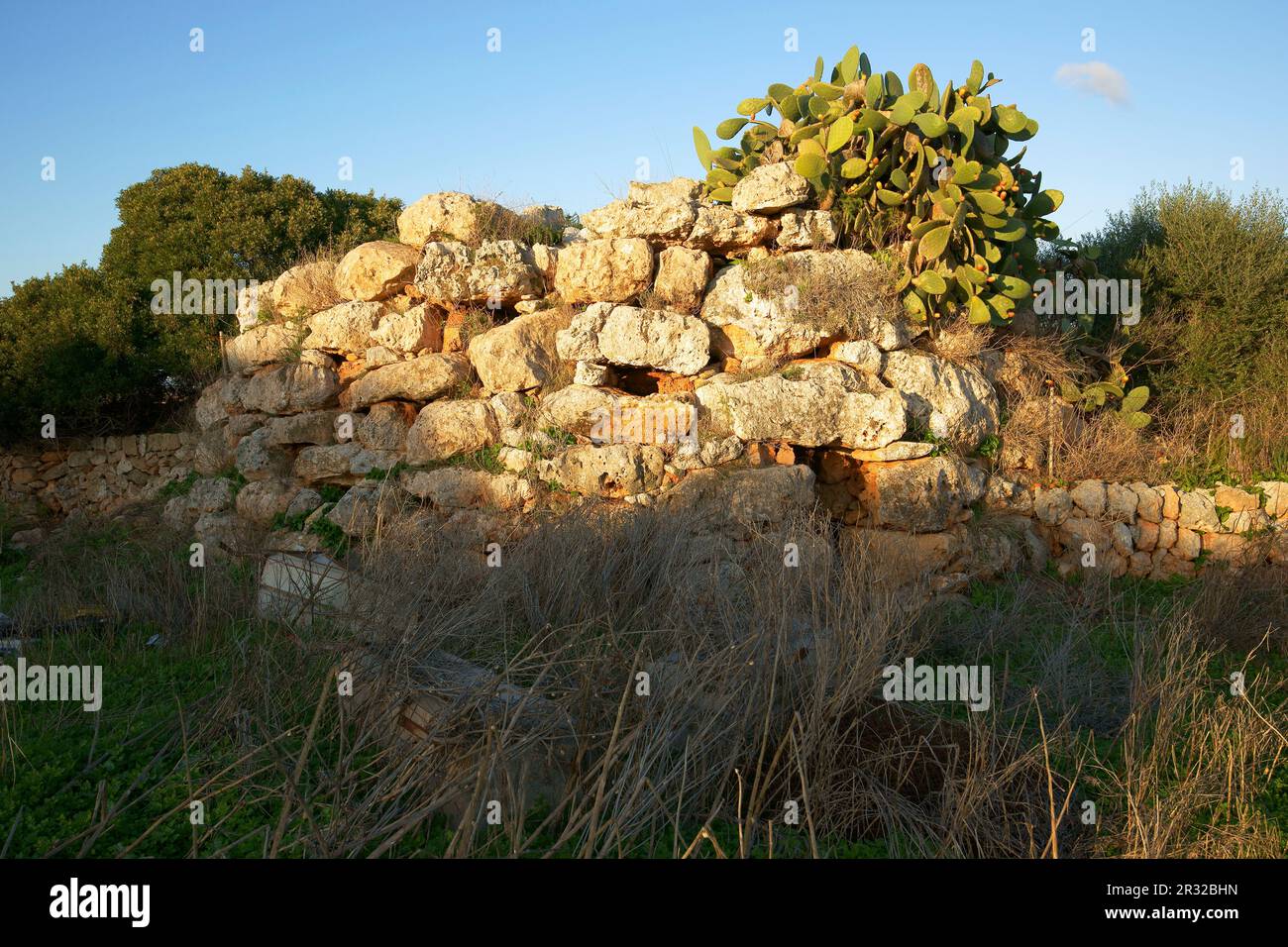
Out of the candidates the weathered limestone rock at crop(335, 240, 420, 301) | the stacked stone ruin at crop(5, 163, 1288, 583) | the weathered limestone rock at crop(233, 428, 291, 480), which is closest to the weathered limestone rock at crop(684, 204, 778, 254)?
the stacked stone ruin at crop(5, 163, 1288, 583)

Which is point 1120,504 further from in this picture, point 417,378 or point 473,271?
point 417,378

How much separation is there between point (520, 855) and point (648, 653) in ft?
4.73

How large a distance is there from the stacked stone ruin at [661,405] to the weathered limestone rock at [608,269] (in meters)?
0.02

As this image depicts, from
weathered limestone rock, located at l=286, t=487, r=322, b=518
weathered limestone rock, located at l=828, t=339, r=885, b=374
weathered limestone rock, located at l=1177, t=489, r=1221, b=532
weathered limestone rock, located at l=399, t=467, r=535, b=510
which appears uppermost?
weathered limestone rock, located at l=828, t=339, r=885, b=374

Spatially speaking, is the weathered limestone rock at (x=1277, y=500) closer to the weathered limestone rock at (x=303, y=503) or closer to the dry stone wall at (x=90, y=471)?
the weathered limestone rock at (x=303, y=503)

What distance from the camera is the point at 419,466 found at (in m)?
7.99

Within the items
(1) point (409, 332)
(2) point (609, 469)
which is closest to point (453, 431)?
(1) point (409, 332)

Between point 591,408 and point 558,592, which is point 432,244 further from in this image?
point 558,592

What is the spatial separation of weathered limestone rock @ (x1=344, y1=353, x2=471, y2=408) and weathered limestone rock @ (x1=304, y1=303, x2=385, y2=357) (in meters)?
0.53

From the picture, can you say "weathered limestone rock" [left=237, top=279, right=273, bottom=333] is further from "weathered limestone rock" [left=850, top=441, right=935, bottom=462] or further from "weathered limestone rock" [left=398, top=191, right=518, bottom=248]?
"weathered limestone rock" [left=850, top=441, right=935, bottom=462]

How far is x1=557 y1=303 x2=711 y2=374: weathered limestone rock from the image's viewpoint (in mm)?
7805

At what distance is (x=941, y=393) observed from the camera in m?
7.89

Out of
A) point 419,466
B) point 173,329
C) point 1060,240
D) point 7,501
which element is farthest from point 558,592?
point 7,501

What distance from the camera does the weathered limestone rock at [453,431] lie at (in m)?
7.90
